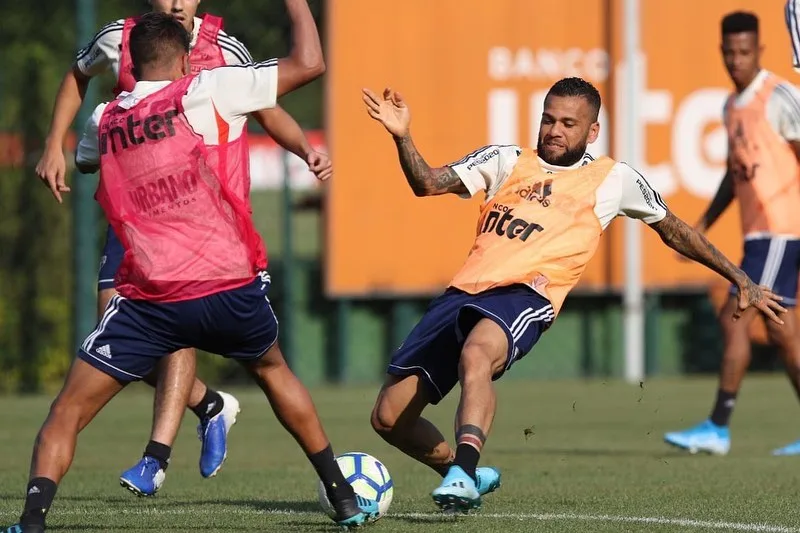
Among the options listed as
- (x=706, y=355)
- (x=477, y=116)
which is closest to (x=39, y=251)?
(x=477, y=116)

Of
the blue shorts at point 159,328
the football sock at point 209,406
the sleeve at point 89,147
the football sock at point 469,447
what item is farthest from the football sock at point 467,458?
the football sock at point 209,406

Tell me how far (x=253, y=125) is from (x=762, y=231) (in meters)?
8.97

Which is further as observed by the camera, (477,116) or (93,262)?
(477,116)

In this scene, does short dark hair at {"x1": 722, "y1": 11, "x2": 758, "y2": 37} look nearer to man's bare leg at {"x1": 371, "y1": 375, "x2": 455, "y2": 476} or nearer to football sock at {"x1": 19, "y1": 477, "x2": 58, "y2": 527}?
man's bare leg at {"x1": 371, "y1": 375, "x2": 455, "y2": 476}

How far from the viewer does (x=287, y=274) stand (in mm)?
17688

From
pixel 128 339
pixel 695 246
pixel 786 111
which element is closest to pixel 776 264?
pixel 786 111

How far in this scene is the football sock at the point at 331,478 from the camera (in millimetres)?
6395

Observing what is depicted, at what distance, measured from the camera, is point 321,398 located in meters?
15.6

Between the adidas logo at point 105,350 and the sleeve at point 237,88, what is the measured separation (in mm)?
952

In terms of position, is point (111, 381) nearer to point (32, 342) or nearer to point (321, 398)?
point (321, 398)

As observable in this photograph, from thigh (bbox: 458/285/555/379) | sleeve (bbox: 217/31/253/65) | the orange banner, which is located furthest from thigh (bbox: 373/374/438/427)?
the orange banner

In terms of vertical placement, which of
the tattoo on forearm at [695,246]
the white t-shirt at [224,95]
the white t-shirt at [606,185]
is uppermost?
the white t-shirt at [224,95]

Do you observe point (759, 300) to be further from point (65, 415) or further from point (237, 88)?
point (65, 415)

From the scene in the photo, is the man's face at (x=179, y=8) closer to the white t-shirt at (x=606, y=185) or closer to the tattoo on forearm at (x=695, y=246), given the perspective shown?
the white t-shirt at (x=606, y=185)
